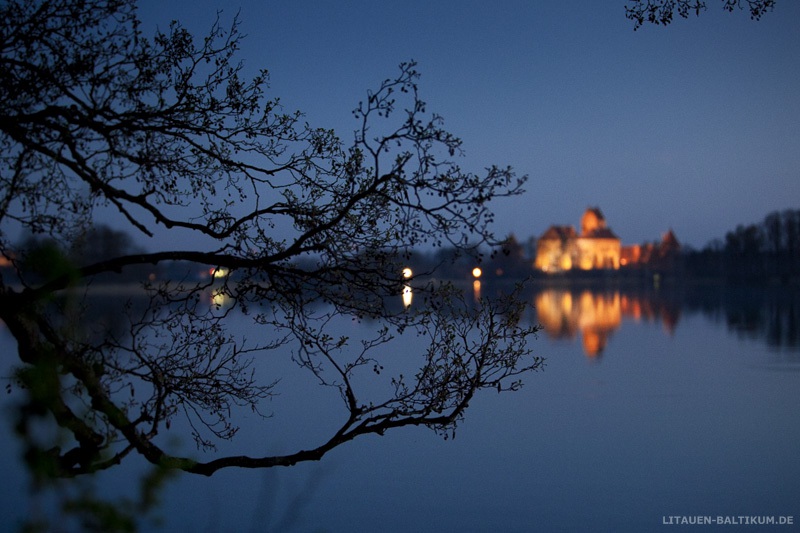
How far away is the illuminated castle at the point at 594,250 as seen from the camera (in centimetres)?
11762

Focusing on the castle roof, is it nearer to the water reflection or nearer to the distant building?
the distant building

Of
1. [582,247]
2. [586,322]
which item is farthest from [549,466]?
[582,247]

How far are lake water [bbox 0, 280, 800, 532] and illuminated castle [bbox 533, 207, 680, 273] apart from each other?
9401cm

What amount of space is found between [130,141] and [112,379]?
3.57ft

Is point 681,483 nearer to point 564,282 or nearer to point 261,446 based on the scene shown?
point 261,446

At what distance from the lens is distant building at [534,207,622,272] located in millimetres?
117375

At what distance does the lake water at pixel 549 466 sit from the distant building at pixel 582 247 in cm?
9450

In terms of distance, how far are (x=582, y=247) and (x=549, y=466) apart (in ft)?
380

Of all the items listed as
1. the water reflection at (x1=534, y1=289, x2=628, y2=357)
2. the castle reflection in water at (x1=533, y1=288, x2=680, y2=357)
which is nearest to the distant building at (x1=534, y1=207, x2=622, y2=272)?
the castle reflection in water at (x1=533, y1=288, x2=680, y2=357)

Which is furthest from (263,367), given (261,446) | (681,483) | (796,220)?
(796,220)

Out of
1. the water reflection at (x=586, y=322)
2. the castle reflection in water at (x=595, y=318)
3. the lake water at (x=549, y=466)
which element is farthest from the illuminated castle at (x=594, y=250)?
the lake water at (x=549, y=466)

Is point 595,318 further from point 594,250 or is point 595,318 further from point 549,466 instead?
point 594,250

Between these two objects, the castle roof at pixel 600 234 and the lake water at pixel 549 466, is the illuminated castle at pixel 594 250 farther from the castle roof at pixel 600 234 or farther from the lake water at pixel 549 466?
the lake water at pixel 549 466

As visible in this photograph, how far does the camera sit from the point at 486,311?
4102 millimetres
